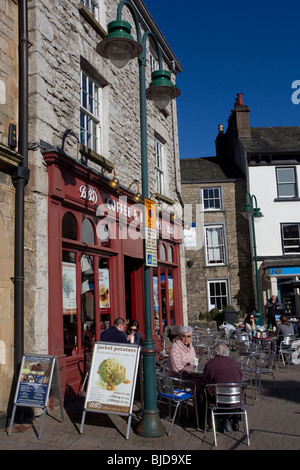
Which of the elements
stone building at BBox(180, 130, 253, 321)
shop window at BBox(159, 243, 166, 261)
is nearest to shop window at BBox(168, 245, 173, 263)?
shop window at BBox(159, 243, 166, 261)

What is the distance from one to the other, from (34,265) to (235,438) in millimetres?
3723

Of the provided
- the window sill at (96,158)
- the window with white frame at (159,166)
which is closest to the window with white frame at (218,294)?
the window with white frame at (159,166)

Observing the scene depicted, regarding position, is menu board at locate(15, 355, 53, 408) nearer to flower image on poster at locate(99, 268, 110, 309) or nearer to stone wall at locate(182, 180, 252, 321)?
flower image on poster at locate(99, 268, 110, 309)

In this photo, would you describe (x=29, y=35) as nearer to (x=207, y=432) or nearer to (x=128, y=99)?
(x=128, y=99)

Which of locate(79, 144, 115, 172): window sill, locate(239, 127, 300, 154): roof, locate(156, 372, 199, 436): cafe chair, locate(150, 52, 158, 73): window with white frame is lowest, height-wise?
locate(156, 372, 199, 436): cafe chair

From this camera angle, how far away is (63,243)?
7637 mm

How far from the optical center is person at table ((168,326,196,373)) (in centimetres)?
684

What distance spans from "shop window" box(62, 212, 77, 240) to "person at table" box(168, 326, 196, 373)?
8.66 ft

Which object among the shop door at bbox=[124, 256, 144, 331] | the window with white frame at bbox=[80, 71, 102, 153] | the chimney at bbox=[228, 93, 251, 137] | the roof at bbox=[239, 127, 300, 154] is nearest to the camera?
the window with white frame at bbox=[80, 71, 102, 153]

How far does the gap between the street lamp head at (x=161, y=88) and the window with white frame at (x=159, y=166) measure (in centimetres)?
594

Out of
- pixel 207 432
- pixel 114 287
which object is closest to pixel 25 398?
pixel 207 432

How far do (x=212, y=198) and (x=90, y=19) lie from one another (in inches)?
664

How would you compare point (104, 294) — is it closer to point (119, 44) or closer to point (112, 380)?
point (112, 380)

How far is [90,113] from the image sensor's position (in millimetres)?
9250
